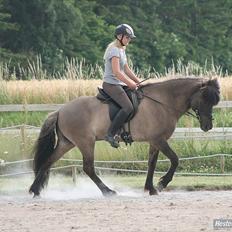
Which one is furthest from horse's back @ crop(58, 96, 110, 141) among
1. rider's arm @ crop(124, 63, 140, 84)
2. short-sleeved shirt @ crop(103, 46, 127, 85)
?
rider's arm @ crop(124, 63, 140, 84)

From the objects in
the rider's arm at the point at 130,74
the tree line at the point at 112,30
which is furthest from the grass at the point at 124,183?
the tree line at the point at 112,30

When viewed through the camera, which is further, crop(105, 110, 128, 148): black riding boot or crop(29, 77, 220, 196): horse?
crop(29, 77, 220, 196): horse

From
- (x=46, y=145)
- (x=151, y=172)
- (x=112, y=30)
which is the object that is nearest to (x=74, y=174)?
(x=46, y=145)

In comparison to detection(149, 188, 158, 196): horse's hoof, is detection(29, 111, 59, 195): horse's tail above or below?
above

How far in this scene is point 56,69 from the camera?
141 ft

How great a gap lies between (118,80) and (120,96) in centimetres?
26

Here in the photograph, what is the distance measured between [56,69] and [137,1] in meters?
12.7

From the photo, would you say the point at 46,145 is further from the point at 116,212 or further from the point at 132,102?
the point at 116,212

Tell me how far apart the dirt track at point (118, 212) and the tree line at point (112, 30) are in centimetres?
2271

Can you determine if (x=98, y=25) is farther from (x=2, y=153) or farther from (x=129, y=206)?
(x=129, y=206)

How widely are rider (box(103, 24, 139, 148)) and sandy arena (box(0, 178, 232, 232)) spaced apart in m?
1.09

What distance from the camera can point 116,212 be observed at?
11398 millimetres

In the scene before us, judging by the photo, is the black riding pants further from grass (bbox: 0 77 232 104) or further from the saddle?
grass (bbox: 0 77 232 104)

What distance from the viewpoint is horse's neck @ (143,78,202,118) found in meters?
14.4
